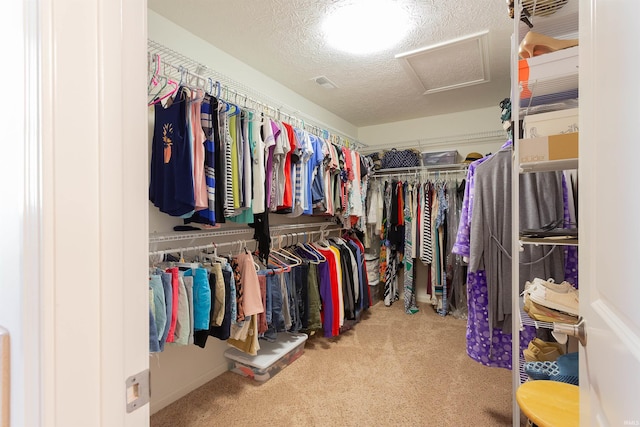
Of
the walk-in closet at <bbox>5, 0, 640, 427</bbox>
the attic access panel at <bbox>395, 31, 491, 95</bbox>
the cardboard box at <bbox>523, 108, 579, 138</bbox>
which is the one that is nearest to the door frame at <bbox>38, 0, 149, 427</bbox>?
the walk-in closet at <bbox>5, 0, 640, 427</bbox>

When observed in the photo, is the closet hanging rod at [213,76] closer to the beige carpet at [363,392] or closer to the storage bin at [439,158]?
the storage bin at [439,158]

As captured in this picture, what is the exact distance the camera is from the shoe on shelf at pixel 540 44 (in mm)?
1233

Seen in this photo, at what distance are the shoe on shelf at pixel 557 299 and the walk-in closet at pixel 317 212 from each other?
0.01 metres

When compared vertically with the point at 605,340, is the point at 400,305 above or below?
below

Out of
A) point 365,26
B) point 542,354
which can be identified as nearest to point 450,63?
point 365,26

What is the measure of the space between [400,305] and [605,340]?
141 inches

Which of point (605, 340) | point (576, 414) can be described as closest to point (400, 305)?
point (576, 414)

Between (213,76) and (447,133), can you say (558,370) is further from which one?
(447,133)

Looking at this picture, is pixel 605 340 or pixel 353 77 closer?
pixel 605 340

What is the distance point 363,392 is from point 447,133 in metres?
3.17

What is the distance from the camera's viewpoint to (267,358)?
7.37 feet

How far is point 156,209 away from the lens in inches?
75.8

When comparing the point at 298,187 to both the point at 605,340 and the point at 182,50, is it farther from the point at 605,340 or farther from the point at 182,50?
the point at 605,340

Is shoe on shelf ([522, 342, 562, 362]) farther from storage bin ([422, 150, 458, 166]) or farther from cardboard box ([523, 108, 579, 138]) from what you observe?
storage bin ([422, 150, 458, 166])
